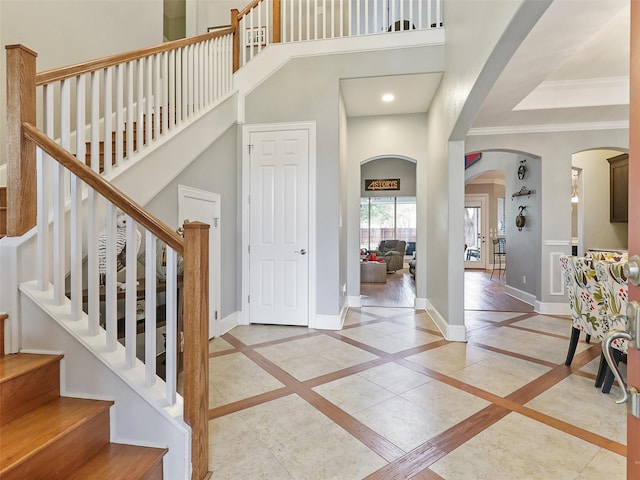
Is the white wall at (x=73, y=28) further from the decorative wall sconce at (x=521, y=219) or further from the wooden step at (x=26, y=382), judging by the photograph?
the decorative wall sconce at (x=521, y=219)

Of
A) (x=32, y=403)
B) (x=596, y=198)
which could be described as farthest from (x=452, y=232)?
(x=596, y=198)

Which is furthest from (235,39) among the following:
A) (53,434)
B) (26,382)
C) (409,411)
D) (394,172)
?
(394,172)

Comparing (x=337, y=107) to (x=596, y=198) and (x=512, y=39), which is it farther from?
(x=596, y=198)

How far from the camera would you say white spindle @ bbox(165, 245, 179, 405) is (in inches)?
54.9

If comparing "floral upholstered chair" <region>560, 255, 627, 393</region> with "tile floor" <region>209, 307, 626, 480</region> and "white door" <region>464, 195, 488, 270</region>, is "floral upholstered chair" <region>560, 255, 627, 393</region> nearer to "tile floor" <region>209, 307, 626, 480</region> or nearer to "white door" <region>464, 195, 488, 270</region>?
"tile floor" <region>209, 307, 626, 480</region>

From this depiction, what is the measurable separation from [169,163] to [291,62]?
2080mm

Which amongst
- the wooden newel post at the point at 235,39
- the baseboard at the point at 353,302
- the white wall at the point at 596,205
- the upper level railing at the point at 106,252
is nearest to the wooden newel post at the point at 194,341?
the upper level railing at the point at 106,252

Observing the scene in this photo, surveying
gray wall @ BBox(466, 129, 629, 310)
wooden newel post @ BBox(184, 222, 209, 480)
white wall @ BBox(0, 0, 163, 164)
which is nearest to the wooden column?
white wall @ BBox(0, 0, 163, 164)

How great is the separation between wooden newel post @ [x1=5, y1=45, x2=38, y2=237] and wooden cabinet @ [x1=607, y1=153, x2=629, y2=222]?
23.8 feet

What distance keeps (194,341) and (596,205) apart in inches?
274

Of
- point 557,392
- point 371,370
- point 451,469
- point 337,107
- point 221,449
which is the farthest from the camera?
point 337,107

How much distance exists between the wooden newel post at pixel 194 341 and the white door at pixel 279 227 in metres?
2.34

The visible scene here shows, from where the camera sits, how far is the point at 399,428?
182cm

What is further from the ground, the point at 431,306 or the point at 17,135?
the point at 17,135
